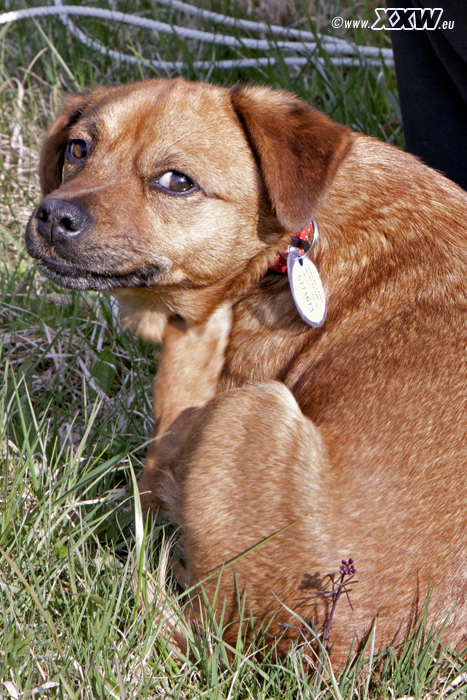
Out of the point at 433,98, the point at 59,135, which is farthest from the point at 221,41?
the point at 59,135

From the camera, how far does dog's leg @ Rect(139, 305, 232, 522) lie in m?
2.62

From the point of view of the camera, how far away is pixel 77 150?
2.76 m

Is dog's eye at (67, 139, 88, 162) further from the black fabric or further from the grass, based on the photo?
the black fabric

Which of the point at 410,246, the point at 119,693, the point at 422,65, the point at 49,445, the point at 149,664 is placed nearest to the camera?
the point at 119,693

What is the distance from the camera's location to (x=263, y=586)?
201 centimetres

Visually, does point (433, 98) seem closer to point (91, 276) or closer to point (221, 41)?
point (91, 276)

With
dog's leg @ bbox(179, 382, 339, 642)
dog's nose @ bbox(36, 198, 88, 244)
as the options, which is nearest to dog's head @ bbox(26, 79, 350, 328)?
dog's nose @ bbox(36, 198, 88, 244)

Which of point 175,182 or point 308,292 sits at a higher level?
point 175,182

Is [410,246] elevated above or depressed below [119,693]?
above

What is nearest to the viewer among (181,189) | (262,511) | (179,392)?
(262,511)

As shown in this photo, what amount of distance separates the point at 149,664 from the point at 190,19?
183 inches

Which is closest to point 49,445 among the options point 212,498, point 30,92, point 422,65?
point 212,498

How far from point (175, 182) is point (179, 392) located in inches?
29.6

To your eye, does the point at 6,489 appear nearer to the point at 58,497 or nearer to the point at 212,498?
the point at 58,497
